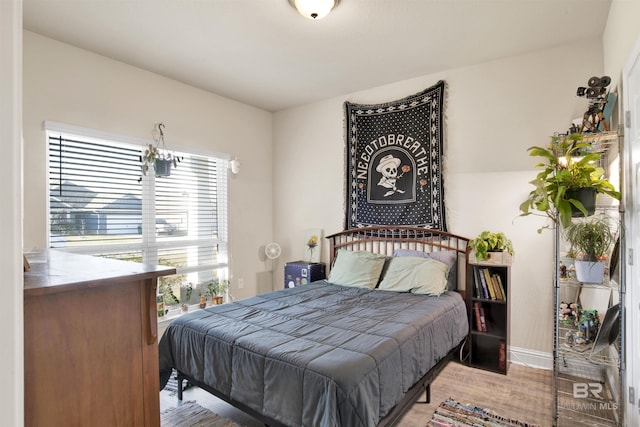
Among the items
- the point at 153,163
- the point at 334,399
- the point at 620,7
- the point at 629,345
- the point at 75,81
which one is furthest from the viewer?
the point at 153,163

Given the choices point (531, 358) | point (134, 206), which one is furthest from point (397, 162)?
point (134, 206)

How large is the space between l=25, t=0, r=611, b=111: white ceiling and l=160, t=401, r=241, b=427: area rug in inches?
109

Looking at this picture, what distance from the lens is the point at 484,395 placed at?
2.54 m

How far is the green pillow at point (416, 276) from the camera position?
306 centimetres

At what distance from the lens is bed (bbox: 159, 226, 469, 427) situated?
1.67 metres

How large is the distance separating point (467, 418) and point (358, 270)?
157 cm

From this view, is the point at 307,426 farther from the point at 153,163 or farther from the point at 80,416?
the point at 153,163

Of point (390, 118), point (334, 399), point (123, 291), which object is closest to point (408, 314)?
point (334, 399)

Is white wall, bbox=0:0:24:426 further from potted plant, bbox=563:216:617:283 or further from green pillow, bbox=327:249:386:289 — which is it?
green pillow, bbox=327:249:386:289

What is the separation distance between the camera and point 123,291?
1053 millimetres

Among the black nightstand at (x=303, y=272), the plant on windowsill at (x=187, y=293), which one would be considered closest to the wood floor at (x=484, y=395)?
the plant on windowsill at (x=187, y=293)

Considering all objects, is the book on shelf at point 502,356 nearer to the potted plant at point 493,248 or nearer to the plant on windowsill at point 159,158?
the potted plant at point 493,248

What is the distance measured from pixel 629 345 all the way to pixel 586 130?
1342 millimetres

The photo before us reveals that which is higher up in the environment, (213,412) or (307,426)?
(307,426)
